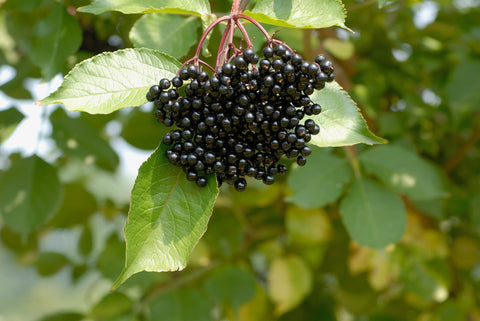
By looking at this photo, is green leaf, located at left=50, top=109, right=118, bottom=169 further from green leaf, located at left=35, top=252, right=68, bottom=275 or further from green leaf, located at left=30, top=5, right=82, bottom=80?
green leaf, located at left=35, top=252, right=68, bottom=275

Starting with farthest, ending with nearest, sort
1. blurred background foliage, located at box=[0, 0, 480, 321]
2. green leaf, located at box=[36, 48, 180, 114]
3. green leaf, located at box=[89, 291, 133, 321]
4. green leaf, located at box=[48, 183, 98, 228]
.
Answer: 1. green leaf, located at box=[48, 183, 98, 228]
2. green leaf, located at box=[89, 291, 133, 321]
3. blurred background foliage, located at box=[0, 0, 480, 321]
4. green leaf, located at box=[36, 48, 180, 114]

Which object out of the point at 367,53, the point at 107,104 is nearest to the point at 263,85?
the point at 107,104

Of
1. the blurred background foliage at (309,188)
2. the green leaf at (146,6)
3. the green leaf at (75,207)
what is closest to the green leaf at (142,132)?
the blurred background foliage at (309,188)

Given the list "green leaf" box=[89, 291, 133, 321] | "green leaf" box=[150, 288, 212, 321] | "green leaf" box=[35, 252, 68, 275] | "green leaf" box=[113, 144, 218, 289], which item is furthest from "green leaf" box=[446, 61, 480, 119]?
"green leaf" box=[35, 252, 68, 275]

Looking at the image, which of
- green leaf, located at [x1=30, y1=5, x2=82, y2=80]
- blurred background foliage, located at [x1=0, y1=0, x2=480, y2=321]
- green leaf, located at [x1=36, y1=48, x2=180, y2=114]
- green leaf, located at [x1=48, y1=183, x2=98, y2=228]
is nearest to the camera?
green leaf, located at [x1=36, y1=48, x2=180, y2=114]

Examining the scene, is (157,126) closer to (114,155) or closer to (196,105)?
(114,155)

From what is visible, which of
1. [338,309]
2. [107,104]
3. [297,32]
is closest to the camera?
[107,104]
